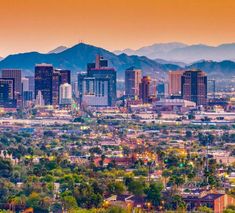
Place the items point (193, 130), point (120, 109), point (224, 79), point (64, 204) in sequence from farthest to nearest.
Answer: point (224, 79), point (120, 109), point (193, 130), point (64, 204)

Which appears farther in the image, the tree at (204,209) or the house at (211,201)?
the house at (211,201)

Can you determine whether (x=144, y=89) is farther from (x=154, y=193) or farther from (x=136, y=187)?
(x=154, y=193)

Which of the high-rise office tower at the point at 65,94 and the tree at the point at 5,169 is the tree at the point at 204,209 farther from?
the high-rise office tower at the point at 65,94

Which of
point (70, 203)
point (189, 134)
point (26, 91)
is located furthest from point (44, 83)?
point (70, 203)

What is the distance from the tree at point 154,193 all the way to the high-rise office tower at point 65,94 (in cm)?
8244

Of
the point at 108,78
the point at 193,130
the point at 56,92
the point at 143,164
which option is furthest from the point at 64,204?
the point at 108,78

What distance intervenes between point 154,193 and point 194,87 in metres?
87.3

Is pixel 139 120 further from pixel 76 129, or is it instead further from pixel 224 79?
pixel 224 79

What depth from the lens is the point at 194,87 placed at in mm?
128500

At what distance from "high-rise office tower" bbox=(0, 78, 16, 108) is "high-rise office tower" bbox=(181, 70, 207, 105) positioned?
47.4ft

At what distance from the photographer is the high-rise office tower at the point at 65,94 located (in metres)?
126

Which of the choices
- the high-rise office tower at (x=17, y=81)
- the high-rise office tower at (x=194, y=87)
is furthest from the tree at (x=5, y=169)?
the high-rise office tower at (x=194, y=87)

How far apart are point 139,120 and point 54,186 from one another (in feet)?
189

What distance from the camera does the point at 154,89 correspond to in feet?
470
